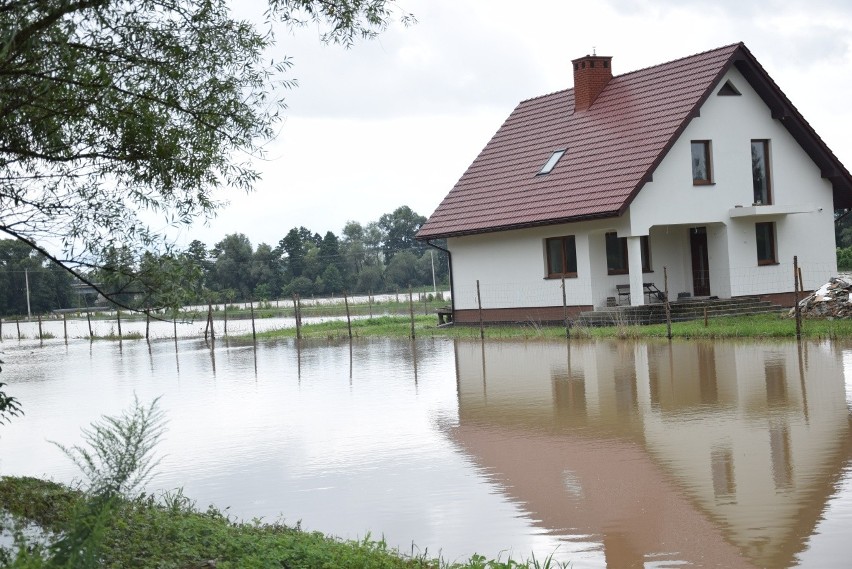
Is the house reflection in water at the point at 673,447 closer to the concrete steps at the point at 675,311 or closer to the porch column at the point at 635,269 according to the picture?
the concrete steps at the point at 675,311

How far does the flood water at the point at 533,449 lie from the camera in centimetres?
796

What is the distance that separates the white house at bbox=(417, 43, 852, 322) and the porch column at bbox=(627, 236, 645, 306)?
0.10 ft

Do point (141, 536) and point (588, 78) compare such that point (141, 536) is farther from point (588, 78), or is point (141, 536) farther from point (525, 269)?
point (588, 78)

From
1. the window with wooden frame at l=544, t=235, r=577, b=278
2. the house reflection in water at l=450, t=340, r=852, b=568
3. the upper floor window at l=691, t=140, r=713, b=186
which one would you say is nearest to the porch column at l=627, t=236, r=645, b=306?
the window with wooden frame at l=544, t=235, r=577, b=278

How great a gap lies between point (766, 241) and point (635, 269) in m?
4.98

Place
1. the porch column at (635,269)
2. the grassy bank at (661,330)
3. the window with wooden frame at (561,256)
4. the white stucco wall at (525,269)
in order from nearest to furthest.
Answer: the grassy bank at (661,330) → the porch column at (635,269) → the white stucco wall at (525,269) → the window with wooden frame at (561,256)

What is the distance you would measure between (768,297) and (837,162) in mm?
4511

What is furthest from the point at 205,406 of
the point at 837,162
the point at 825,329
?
the point at 837,162

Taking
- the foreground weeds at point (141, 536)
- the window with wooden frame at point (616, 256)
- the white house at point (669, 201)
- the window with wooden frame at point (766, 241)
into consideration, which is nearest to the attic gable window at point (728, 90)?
the white house at point (669, 201)

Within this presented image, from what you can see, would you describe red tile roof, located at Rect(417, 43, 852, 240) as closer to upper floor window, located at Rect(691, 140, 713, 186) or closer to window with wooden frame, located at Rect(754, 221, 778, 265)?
upper floor window, located at Rect(691, 140, 713, 186)

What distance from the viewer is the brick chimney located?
108ft

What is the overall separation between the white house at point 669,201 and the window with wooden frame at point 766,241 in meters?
0.04

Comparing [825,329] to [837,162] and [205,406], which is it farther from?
[205,406]

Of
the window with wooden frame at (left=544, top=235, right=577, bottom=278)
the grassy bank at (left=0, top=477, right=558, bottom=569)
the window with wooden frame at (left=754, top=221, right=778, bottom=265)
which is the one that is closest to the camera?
the grassy bank at (left=0, top=477, right=558, bottom=569)
